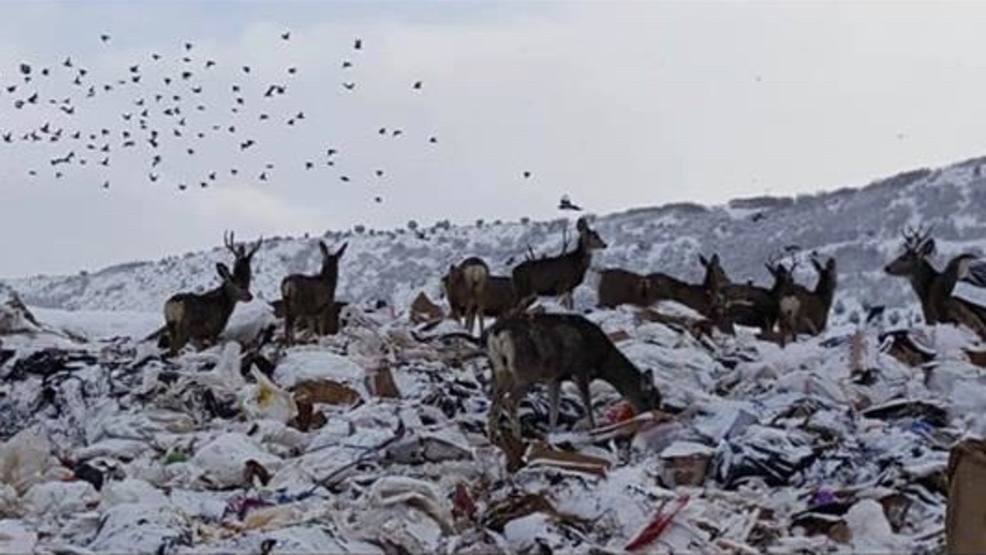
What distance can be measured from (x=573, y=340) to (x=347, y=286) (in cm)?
3791

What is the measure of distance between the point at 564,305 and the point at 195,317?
4114 millimetres

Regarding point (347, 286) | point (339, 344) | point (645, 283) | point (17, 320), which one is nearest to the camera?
point (339, 344)

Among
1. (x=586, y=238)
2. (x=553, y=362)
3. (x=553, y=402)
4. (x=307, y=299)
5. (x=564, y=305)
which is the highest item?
(x=586, y=238)

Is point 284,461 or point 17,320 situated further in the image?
point 17,320

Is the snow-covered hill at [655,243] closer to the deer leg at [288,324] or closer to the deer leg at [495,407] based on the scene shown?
the deer leg at [288,324]

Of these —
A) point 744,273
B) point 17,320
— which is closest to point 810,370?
point 17,320

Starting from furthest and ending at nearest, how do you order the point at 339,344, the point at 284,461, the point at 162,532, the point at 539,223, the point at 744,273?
the point at 539,223
the point at 744,273
the point at 339,344
the point at 284,461
the point at 162,532

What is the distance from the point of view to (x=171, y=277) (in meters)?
48.9

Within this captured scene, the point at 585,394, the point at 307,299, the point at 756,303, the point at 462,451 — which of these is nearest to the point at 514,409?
the point at 585,394

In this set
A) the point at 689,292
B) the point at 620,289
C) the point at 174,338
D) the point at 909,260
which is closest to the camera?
the point at 174,338

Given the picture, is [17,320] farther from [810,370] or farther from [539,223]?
[539,223]

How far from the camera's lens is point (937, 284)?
1616cm

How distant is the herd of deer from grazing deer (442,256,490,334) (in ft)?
0.03

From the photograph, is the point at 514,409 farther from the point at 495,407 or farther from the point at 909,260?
the point at 909,260
